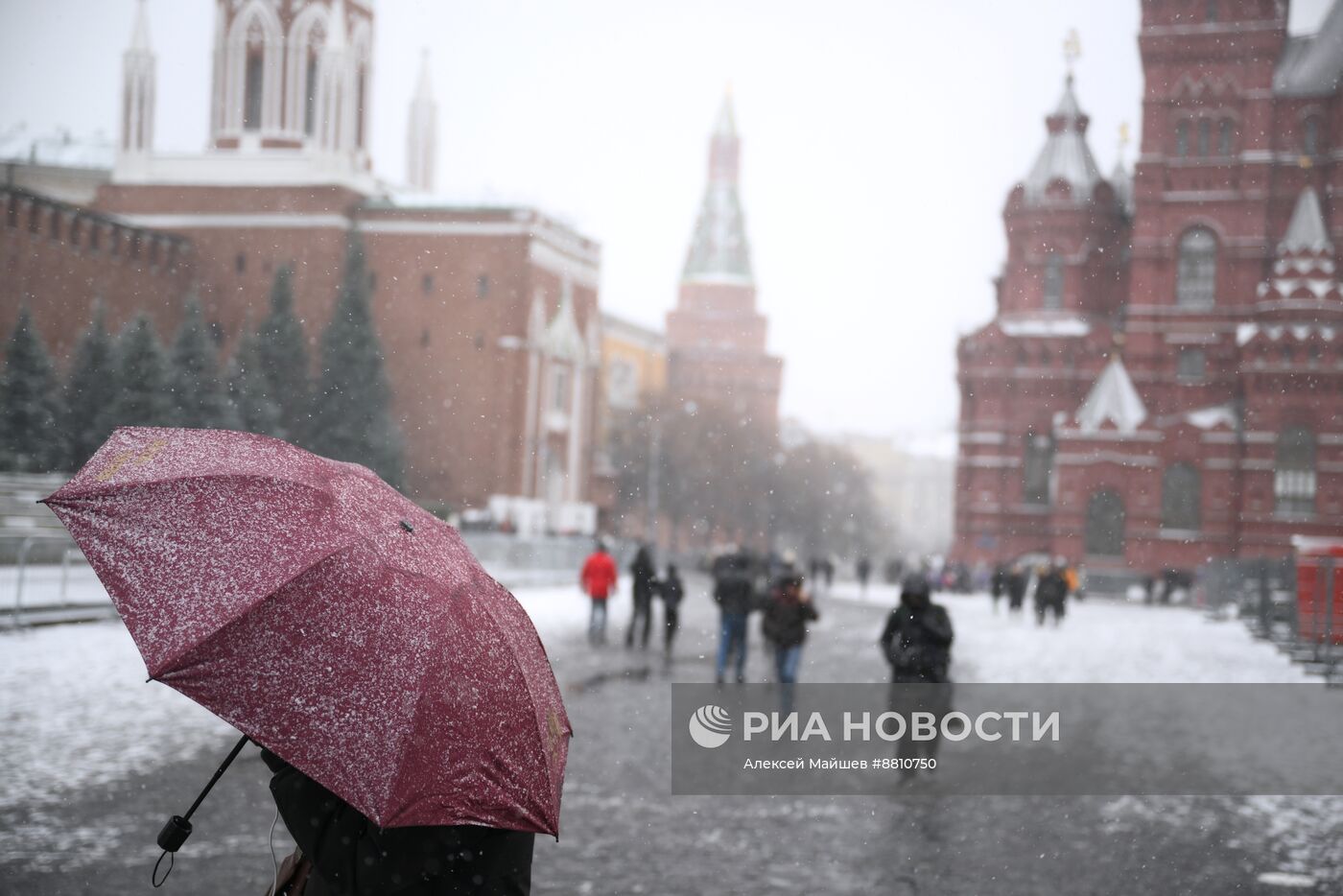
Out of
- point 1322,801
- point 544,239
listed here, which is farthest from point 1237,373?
point 1322,801

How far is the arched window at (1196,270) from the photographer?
4834cm

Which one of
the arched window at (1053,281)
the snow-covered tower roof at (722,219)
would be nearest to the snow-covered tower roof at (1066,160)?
the arched window at (1053,281)

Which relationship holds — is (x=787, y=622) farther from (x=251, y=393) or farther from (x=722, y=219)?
(x=722, y=219)

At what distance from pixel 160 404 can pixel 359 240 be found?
10.5 metres

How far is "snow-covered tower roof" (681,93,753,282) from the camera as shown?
18.1m

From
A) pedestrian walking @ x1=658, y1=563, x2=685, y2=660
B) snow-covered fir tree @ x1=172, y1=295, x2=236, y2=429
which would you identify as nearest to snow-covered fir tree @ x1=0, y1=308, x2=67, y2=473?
snow-covered fir tree @ x1=172, y1=295, x2=236, y2=429

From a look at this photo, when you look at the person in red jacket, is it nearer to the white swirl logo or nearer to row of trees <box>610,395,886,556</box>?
the white swirl logo

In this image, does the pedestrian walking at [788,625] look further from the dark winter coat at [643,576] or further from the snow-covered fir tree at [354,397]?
the snow-covered fir tree at [354,397]

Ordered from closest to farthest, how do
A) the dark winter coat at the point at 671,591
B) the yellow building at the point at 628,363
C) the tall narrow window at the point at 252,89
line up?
the dark winter coat at the point at 671,591 < the tall narrow window at the point at 252,89 < the yellow building at the point at 628,363

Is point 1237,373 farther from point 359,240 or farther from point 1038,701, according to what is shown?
point 1038,701

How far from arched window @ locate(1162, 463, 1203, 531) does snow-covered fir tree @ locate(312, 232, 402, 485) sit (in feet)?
74.9

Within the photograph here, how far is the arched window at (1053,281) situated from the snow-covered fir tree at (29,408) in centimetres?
3132

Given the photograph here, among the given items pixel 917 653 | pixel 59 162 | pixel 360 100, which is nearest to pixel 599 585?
pixel 917 653

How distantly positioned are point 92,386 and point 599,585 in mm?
25921
